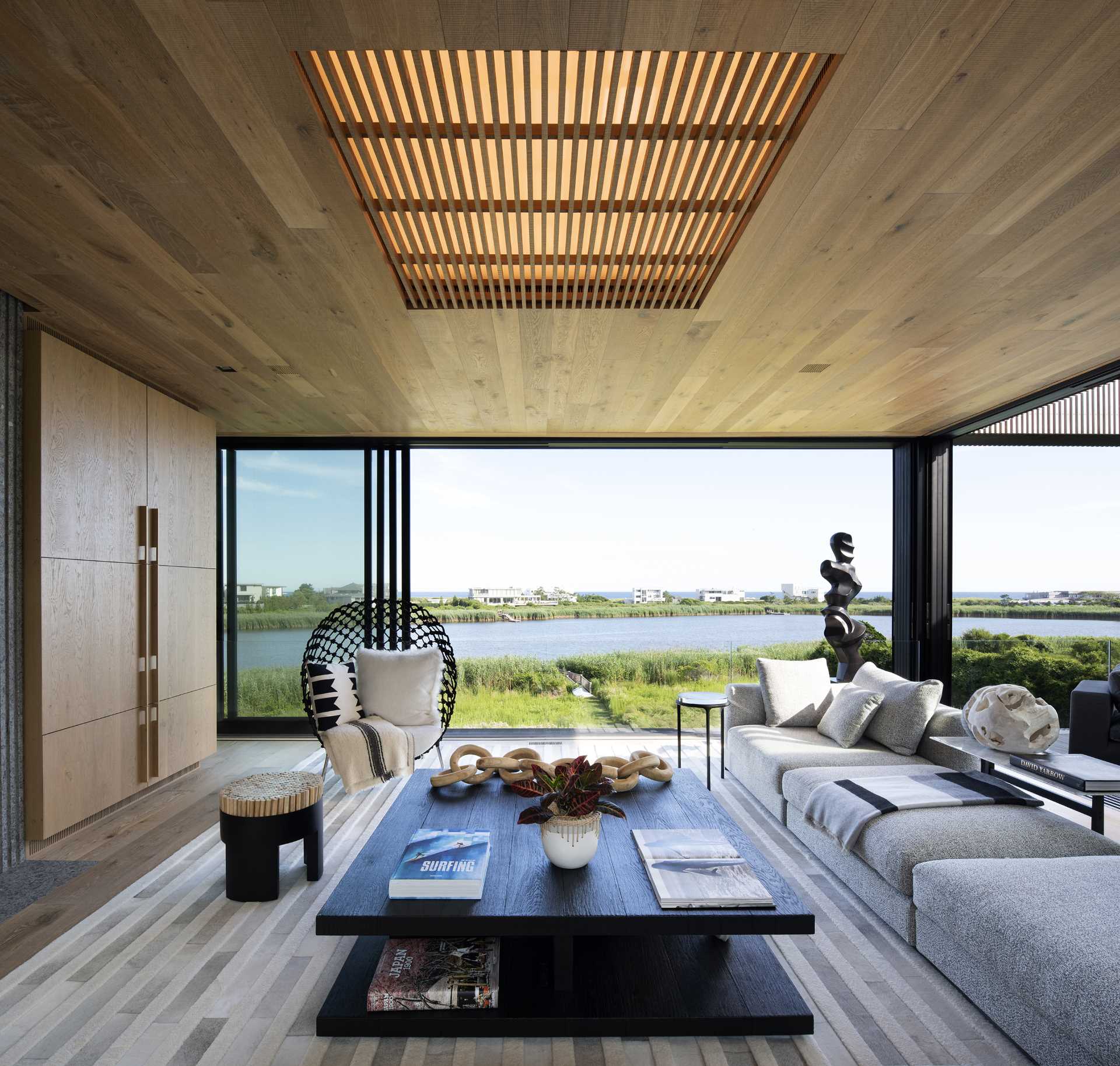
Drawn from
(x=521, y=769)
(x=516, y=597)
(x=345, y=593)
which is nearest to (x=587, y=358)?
(x=521, y=769)

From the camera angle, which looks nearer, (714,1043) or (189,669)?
(714,1043)

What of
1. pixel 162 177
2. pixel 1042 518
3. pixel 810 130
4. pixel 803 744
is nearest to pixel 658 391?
pixel 803 744

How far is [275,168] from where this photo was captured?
217 centimetres

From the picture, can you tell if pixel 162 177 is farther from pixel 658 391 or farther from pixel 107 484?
pixel 658 391

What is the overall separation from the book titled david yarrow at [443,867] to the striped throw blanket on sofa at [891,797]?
1.50 metres

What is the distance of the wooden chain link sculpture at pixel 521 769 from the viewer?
11.0 ft

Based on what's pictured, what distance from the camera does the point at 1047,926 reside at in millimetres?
2059

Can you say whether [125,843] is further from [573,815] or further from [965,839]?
[965,839]

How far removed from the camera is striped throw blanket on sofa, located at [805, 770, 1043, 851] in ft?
10.1

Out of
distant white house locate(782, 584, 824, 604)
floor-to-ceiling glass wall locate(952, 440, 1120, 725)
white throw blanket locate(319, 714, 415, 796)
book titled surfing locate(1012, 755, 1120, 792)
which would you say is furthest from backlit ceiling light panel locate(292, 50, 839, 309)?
distant white house locate(782, 584, 824, 604)

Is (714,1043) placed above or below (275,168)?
below

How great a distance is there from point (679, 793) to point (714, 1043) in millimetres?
1179

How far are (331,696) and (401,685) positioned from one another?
46 cm

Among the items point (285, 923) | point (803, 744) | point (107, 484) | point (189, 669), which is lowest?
point (285, 923)
